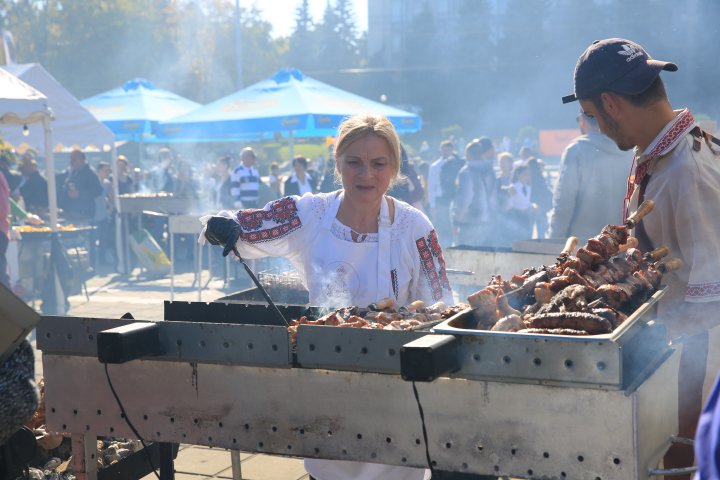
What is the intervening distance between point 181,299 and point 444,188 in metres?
4.65

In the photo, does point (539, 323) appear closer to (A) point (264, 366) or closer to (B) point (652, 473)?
(B) point (652, 473)

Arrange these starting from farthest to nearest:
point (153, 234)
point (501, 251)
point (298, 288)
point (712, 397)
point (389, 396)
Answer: point (153, 234) < point (501, 251) < point (298, 288) < point (389, 396) < point (712, 397)

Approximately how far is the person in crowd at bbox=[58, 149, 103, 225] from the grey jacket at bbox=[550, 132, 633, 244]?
9.45 meters

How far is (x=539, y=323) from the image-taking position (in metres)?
2.43

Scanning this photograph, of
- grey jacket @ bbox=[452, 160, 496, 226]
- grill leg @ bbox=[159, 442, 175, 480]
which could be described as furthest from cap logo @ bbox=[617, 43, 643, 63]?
grey jacket @ bbox=[452, 160, 496, 226]

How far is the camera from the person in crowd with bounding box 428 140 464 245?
1352 centimetres

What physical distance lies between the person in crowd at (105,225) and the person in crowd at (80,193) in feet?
0.52

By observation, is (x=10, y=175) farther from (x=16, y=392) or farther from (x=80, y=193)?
(x=16, y=392)

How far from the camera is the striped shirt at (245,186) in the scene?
13812 millimetres

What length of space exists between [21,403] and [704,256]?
2219mm

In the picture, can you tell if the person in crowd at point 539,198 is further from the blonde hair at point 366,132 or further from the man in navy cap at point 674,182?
the man in navy cap at point 674,182

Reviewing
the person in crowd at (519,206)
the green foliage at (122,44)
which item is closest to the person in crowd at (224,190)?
the person in crowd at (519,206)

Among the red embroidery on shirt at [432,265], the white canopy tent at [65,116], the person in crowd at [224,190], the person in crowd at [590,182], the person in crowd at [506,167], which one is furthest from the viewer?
the person in crowd at [224,190]

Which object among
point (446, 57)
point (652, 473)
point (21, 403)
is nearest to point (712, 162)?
point (652, 473)
